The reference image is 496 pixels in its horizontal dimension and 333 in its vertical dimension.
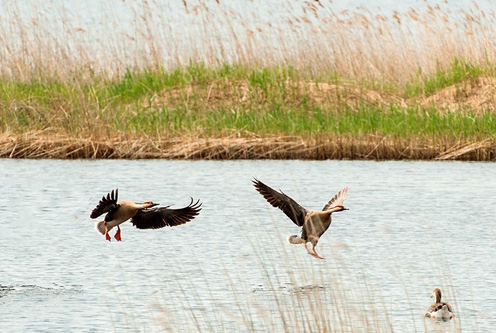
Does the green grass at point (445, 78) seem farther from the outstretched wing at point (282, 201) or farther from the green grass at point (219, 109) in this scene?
the outstretched wing at point (282, 201)

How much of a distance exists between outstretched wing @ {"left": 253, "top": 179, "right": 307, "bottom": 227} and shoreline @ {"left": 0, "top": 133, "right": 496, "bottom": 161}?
8813 millimetres

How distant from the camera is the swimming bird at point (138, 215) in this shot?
325 inches

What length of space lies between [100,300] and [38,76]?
13.0 meters

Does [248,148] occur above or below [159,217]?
below

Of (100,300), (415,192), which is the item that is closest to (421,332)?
(100,300)

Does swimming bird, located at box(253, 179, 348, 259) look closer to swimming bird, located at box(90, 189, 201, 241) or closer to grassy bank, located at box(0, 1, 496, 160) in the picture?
swimming bird, located at box(90, 189, 201, 241)

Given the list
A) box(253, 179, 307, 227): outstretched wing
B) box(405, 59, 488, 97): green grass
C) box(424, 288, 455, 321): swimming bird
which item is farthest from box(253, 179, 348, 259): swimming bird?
box(405, 59, 488, 97): green grass

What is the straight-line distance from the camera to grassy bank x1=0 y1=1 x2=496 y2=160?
18.3 m

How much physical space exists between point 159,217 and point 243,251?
6.40 ft

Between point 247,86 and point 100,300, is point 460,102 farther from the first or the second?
point 100,300

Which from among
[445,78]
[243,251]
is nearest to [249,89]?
[445,78]

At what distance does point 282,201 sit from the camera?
29.8 feet

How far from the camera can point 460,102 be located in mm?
21562

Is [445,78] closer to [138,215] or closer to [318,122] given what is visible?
[318,122]
